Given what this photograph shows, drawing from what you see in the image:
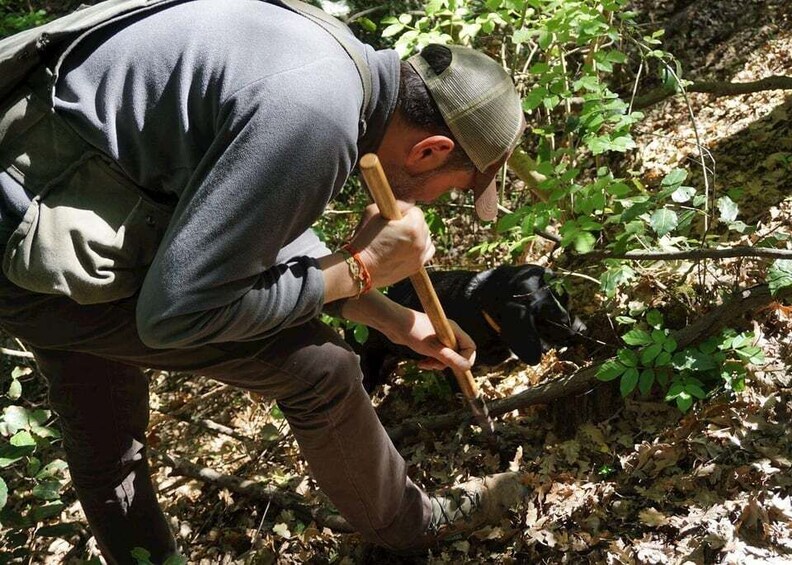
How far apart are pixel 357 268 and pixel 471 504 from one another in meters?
1.43

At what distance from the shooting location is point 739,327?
3.71m

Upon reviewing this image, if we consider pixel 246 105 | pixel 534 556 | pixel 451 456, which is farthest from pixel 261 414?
pixel 246 105

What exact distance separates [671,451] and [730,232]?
1.57m

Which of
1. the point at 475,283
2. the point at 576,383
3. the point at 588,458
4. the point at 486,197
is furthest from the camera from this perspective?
the point at 475,283

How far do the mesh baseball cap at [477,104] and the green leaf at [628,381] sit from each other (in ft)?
4.45

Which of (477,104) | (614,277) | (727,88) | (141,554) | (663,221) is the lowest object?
(141,554)

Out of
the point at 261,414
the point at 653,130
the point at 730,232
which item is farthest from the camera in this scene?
the point at 653,130

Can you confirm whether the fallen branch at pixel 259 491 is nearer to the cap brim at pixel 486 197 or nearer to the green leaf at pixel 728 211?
the cap brim at pixel 486 197

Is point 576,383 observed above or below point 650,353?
below

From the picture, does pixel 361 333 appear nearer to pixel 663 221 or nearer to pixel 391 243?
pixel 391 243

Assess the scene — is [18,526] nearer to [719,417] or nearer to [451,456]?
[451,456]

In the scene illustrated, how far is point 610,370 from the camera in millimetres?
3371

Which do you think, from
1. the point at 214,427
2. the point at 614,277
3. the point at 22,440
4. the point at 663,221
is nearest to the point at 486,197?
the point at 663,221

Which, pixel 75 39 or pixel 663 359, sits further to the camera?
pixel 663 359
